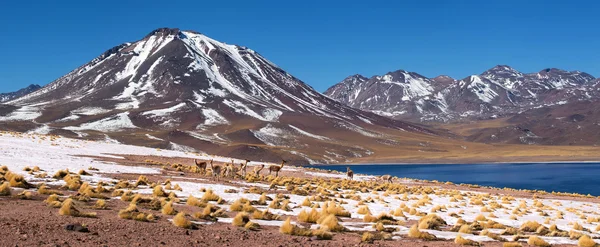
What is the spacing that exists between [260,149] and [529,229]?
16623cm

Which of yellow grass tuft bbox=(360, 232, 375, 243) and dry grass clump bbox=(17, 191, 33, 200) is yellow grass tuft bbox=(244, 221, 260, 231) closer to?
yellow grass tuft bbox=(360, 232, 375, 243)

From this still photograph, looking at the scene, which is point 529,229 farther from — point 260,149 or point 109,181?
point 260,149

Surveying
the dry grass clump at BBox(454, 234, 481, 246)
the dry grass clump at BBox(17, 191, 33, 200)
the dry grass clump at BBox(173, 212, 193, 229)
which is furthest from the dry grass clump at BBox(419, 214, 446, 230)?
the dry grass clump at BBox(17, 191, 33, 200)

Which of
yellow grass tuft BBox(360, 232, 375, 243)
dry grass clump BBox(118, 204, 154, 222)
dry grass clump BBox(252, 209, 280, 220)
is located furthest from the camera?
dry grass clump BBox(252, 209, 280, 220)

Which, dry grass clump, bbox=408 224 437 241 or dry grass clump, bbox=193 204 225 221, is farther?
dry grass clump, bbox=193 204 225 221

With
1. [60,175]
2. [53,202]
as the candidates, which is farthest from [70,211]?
[60,175]

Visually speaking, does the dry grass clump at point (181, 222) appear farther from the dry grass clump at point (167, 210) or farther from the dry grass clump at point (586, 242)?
the dry grass clump at point (586, 242)

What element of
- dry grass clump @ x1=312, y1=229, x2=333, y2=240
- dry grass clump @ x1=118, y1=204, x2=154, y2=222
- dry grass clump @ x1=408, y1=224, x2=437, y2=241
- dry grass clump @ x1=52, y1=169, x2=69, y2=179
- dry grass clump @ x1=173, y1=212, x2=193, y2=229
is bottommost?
dry grass clump @ x1=408, y1=224, x2=437, y2=241

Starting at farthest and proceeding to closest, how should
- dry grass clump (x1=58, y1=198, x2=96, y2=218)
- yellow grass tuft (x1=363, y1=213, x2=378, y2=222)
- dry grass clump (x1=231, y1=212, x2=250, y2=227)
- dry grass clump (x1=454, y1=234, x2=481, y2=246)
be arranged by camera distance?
yellow grass tuft (x1=363, y1=213, x2=378, y2=222)
dry grass clump (x1=231, y1=212, x2=250, y2=227)
dry grass clump (x1=454, y1=234, x2=481, y2=246)
dry grass clump (x1=58, y1=198, x2=96, y2=218)

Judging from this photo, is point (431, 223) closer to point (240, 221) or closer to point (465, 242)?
point (465, 242)

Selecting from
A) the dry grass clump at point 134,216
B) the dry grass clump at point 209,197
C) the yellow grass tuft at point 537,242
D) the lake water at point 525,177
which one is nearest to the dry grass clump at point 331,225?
the dry grass clump at point 134,216

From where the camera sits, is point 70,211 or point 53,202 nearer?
point 70,211

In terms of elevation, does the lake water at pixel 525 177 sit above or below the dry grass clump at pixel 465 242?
above

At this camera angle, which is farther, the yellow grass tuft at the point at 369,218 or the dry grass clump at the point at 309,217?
the yellow grass tuft at the point at 369,218
